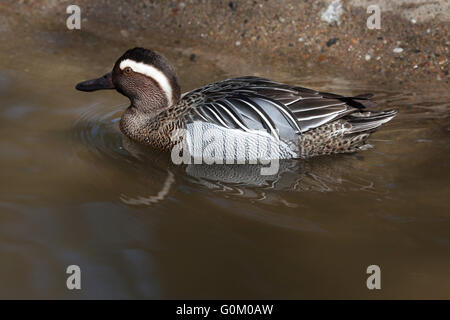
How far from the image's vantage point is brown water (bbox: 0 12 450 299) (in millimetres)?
3545

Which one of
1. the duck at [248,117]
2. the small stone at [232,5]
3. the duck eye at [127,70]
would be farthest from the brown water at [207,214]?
the small stone at [232,5]

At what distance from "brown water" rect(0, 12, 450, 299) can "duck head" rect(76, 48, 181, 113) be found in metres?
0.39

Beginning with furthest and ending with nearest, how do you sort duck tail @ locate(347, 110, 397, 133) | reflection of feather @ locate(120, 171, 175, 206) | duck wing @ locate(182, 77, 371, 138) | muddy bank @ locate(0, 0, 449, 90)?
muddy bank @ locate(0, 0, 449, 90) → duck tail @ locate(347, 110, 397, 133) → duck wing @ locate(182, 77, 371, 138) → reflection of feather @ locate(120, 171, 175, 206)

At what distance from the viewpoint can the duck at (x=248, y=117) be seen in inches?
195

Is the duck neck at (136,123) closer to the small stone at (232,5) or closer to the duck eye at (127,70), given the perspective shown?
the duck eye at (127,70)

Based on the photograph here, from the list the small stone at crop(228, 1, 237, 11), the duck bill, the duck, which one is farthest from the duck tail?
the small stone at crop(228, 1, 237, 11)

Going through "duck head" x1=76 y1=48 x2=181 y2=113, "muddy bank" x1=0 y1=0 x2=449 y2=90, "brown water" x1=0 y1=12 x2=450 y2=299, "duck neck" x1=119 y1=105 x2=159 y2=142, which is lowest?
"brown water" x1=0 y1=12 x2=450 y2=299

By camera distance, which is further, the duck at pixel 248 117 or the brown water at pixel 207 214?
the duck at pixel 248 117

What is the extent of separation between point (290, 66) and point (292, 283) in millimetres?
3702

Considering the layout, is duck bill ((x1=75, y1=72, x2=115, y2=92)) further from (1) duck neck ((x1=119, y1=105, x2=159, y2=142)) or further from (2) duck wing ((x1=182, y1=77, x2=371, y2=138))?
(2) duck wing ((x1=182, y1=77, x2=371, y2=138))

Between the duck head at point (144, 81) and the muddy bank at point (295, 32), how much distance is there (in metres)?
1.53

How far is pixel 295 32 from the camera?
7074 millimetres

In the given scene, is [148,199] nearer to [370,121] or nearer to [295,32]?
[370,121]
